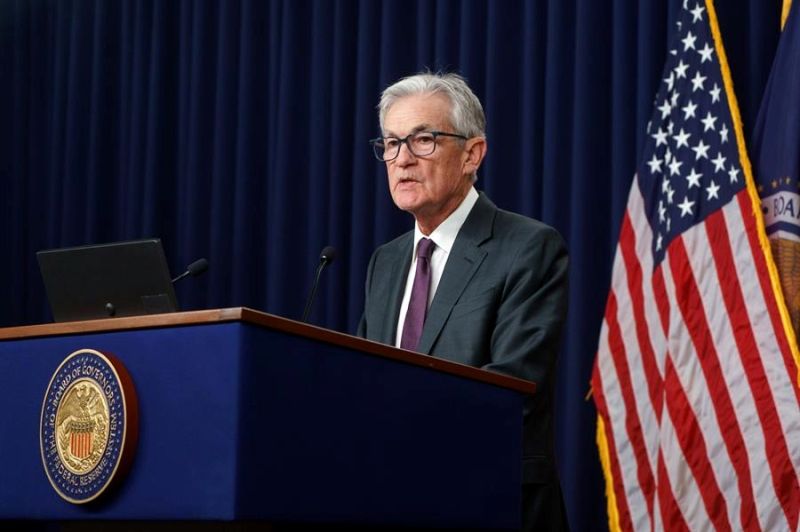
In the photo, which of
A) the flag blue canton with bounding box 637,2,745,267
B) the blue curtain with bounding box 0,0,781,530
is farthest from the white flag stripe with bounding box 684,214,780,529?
the blue curtain with bounding box 0,0,781,530

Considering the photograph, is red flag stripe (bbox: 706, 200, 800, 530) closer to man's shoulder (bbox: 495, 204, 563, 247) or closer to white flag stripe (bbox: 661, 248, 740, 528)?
white flag stripe (bbox: 661, 248, 740, 528)

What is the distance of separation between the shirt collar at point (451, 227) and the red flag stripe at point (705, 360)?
5.16 ft

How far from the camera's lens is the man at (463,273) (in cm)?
272

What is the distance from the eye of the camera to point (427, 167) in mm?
3133

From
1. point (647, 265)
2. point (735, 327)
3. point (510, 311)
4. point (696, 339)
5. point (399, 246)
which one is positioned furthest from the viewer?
point (647, 265)

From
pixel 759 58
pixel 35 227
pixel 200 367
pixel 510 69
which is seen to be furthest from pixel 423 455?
pixel 35 227

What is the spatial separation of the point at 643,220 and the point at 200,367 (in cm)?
317

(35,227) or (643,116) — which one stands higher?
(643,116)

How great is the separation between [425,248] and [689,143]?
2.00m

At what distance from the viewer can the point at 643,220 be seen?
4840 mm

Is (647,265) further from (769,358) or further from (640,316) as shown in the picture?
(769,358)

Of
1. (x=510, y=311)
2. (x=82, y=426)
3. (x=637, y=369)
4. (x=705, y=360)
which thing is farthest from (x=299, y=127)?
(x=82, y=426)

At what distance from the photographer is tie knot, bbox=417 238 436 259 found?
304 centimetres

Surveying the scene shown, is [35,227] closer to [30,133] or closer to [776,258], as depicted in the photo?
[30,133]
